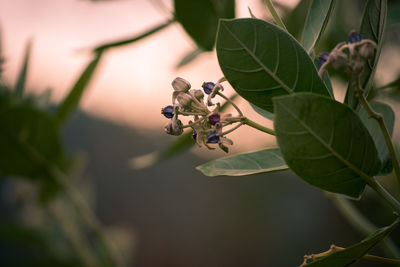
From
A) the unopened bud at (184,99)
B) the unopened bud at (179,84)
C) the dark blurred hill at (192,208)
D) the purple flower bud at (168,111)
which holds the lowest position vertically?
the dark blurred hill at (192,208)

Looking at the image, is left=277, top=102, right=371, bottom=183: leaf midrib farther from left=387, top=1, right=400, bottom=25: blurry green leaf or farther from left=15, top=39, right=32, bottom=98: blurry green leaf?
left=15, top=39, right=32, bottom=98: blurry green leaf

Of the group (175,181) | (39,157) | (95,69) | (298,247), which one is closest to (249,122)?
(95,69)

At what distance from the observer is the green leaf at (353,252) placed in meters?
0.36

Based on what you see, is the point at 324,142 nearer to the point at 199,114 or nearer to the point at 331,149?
the point at 331,149

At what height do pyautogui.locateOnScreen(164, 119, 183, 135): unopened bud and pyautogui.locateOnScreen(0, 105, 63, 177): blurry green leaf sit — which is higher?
pyautogui.locateOnScreen(164, 119, 183, 135): unopened bud

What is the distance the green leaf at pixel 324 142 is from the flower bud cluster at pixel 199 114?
0.09m

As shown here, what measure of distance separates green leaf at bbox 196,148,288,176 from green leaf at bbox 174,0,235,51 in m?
0.44

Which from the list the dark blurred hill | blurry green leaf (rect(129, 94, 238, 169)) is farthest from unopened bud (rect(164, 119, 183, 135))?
the dark blurred hill

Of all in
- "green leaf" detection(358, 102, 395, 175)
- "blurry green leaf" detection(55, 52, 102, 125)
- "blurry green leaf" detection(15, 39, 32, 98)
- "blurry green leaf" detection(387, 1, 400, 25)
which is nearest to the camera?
"green leaf" detection(358, 102, 395, 175)

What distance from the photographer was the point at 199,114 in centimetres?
42

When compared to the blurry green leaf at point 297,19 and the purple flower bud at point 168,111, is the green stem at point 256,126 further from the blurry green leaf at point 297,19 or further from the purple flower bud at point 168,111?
the blurry green leaf at point 297,19

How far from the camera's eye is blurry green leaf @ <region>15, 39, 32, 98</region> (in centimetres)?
107

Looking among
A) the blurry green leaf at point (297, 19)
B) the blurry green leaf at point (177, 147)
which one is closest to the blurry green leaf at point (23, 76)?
the blurry green leaf at point (177, 147)

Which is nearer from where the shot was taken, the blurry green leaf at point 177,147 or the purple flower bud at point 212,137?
the purple flower bud at point 212,137
